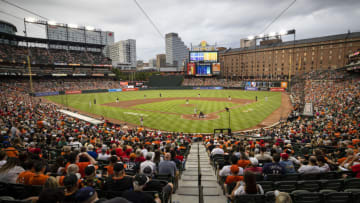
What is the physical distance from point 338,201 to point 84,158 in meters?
6.93

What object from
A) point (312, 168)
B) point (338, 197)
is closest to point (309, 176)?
point (312, 168)

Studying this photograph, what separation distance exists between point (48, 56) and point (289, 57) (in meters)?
111

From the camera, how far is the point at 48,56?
73.2 meters

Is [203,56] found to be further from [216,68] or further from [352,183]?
[352,183]

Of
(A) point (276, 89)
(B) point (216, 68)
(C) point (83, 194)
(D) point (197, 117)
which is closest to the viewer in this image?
(C) point (83, 194)

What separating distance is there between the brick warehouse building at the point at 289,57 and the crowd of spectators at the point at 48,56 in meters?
76.2

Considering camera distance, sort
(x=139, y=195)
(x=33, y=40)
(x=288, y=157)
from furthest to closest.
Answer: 1. (x=33, y=40)
2. (x=288, y=157)
3. (x=139, y=195)

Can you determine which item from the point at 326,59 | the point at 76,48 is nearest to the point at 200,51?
the point at 326,59

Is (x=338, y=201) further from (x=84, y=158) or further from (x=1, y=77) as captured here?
(x=1, y=77)

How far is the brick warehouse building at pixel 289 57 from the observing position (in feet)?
244

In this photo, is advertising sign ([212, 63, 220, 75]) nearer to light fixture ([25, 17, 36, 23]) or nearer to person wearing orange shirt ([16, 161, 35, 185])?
light fixture ([25, 17, 36, 23])

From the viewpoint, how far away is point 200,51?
85438 mm

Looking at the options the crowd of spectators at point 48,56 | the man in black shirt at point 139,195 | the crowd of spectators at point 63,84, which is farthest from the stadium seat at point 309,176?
the crowd of spectators at point 48,56

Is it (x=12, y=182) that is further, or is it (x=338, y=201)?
(x=12, y=182)
